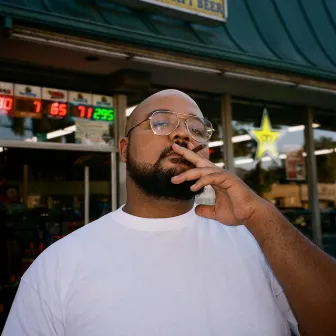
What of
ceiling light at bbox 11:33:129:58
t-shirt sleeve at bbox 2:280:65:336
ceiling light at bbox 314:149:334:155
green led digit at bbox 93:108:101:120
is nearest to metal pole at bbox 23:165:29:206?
green led digit at bbox 93:108:101:120

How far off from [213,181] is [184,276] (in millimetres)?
403

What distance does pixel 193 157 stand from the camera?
1.77 meters

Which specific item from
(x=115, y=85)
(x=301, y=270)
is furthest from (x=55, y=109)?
(x=301, y=270)

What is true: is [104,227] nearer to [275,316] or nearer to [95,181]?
[275,316]

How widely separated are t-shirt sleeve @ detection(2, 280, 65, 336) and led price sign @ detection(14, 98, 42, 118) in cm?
383

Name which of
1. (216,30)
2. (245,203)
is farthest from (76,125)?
(245,203)

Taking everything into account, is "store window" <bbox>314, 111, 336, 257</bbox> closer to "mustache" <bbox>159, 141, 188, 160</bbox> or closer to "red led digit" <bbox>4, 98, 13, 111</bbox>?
"red led digit" <bbox>4, 98, 13, 111</bbox>

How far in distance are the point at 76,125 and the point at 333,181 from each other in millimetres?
5200

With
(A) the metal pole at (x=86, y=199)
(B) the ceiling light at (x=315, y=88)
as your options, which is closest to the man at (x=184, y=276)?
(A) the metal pole at (x=86, y=199)

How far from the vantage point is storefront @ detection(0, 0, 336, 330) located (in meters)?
4.60

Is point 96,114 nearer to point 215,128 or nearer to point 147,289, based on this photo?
point 215,128

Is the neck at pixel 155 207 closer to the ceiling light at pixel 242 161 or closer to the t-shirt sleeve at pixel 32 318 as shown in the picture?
the t-shirt sleeve at pixel 32 318

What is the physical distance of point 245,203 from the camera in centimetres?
169

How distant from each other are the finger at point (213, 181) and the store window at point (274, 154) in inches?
208
